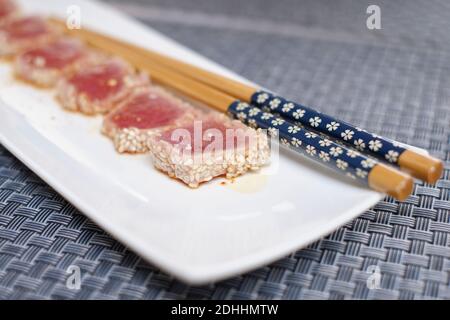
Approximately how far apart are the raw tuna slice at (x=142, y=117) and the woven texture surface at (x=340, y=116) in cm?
25

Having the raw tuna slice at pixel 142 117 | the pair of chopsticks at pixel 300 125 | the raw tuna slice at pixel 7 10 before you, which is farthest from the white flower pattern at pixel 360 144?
the raw tuna slice at pixel 7 10

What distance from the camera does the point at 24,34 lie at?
2.16 metres

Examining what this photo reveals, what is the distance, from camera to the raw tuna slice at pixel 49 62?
76.9 inches

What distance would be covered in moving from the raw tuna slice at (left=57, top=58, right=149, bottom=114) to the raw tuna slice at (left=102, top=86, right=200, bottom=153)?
0.06 m

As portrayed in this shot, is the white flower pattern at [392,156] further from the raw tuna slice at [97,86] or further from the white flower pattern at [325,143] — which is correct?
the raw tuna slice at [97,86]

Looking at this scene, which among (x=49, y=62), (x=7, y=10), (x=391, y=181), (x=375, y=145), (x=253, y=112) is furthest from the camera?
(x=7, y=10)

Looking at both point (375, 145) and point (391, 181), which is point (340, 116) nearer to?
point (375, 145)

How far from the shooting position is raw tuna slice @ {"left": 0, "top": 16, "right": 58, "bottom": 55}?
2.12 m

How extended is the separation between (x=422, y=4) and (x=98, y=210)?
1780mm

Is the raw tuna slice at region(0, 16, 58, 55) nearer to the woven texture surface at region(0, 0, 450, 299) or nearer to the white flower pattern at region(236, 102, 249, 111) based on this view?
the woven texture surface at region(0, 0, 450, 299)

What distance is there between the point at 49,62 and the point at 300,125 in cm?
98

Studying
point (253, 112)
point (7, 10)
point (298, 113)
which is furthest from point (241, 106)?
point (7, 10)

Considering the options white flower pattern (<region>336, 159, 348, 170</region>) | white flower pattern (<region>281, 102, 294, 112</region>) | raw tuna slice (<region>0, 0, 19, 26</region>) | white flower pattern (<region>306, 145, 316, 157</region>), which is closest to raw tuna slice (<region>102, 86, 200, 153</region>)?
white flower pattern (<region>281, 102, 294, 112</region>)
